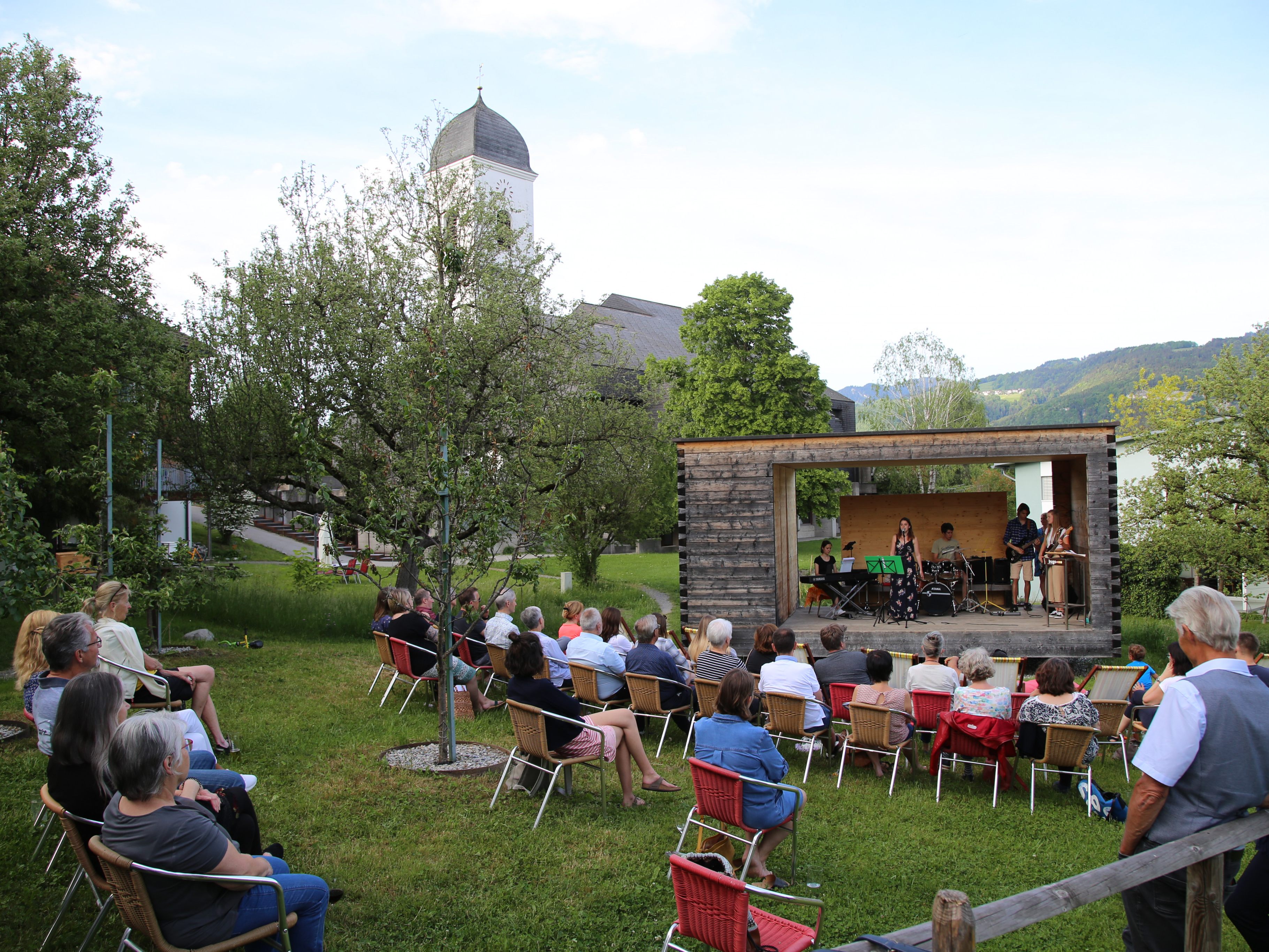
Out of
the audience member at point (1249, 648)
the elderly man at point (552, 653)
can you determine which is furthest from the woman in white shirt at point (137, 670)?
the audience member at point (1249, 648)

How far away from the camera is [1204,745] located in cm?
309

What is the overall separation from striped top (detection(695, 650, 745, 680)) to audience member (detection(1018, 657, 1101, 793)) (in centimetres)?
228

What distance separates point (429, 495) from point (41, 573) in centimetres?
419

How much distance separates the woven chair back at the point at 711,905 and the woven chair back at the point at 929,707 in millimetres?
4203

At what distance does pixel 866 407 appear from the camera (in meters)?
55.3

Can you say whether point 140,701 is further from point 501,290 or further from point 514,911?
point 501,290

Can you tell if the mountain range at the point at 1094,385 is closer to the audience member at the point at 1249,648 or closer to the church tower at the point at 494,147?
the church tower at the point at 494,147

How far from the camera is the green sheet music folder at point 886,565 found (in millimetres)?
12930

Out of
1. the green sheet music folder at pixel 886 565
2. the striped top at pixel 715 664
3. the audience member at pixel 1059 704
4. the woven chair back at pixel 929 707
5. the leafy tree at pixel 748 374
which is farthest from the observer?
the leafy tree at pixel 748 374

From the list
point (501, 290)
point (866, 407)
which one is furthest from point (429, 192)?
point (866, 407)

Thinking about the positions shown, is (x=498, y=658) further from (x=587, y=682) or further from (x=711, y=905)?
(x=711, y=905)

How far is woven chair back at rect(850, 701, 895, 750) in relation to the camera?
6.57 meters

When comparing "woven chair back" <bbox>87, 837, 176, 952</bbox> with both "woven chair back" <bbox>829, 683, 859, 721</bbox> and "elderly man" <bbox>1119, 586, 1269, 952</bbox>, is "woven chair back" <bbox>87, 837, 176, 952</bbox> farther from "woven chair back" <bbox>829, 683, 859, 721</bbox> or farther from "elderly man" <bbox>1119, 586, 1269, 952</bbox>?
"woven chair back" <bbox>829, 683, 859, 721</bbox>

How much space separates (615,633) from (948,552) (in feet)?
28.4
